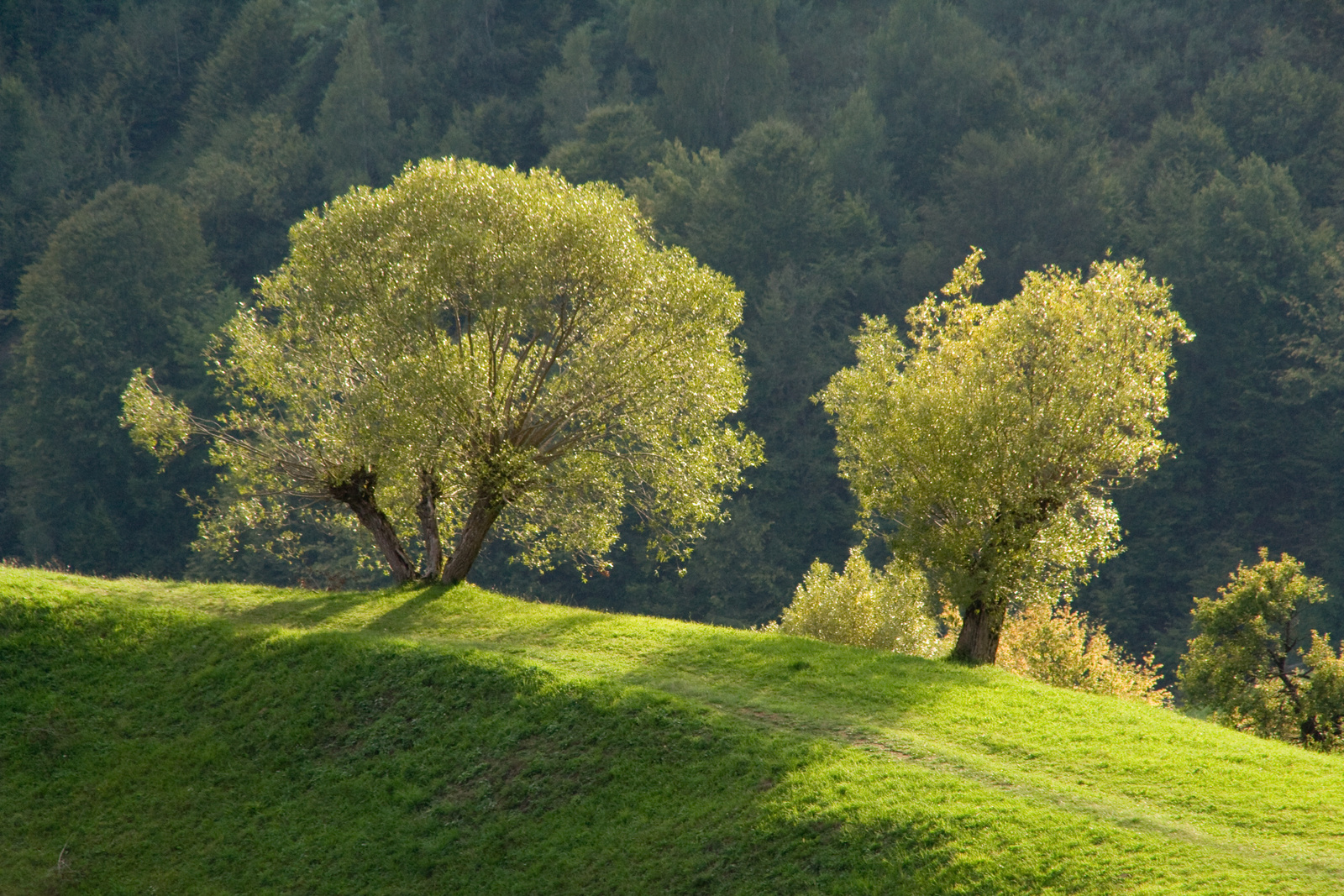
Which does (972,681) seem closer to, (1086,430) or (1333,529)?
(1086,430)

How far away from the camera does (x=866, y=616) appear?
147 ft

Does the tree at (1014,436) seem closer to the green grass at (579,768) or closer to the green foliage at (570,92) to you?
the green grass at (579,768)

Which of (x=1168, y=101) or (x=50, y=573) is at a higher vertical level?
(x=1168, y=101)

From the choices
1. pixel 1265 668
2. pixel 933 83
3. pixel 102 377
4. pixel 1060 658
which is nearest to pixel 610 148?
pixel 933 83

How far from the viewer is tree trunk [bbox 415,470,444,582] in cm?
3388

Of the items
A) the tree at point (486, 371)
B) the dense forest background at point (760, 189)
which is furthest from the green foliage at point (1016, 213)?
the tree at point (486, 371)

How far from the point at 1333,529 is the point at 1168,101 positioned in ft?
140

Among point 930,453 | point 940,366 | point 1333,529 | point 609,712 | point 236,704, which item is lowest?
point 236,704

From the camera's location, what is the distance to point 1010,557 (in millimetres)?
28750

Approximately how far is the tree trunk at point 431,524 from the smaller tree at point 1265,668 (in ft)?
76.1

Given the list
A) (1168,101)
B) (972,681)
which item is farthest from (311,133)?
(972,681)

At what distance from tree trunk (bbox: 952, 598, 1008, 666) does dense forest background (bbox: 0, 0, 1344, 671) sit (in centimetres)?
4580

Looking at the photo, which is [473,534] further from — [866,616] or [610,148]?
[610,148]

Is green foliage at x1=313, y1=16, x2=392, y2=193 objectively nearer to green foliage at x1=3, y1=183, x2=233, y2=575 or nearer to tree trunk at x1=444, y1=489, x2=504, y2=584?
green foliage at x1=3, y1=183, x2=233, y2=575
